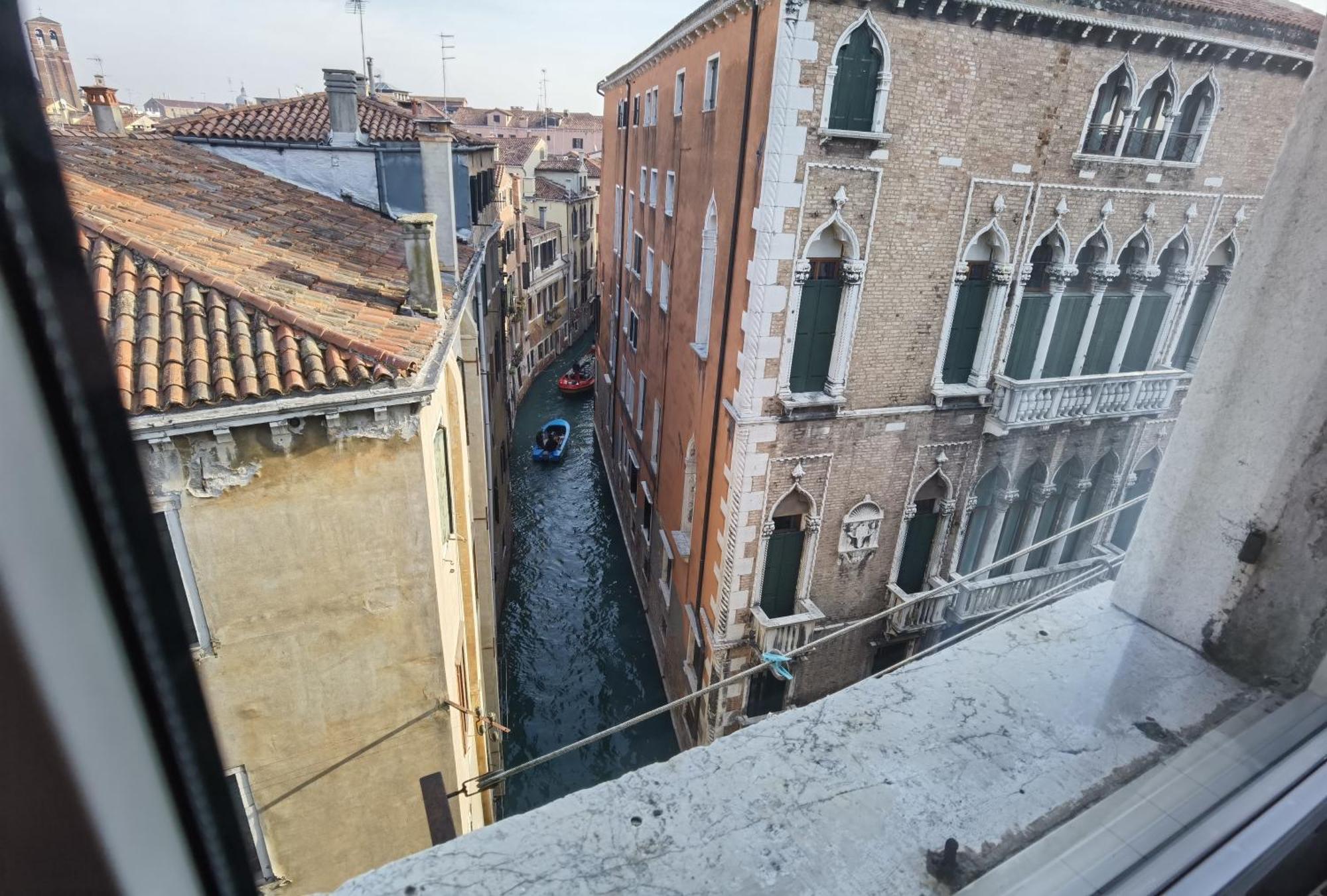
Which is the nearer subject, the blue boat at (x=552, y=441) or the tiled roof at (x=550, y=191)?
the blue boat at (x=552, y=441)

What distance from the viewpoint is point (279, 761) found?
5.65 m

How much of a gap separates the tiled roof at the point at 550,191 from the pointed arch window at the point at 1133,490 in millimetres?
26867

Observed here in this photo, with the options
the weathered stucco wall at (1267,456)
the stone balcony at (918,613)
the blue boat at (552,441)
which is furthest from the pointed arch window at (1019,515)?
the blue boat at (552,441)

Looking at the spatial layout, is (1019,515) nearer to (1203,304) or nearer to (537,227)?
(1203,304)

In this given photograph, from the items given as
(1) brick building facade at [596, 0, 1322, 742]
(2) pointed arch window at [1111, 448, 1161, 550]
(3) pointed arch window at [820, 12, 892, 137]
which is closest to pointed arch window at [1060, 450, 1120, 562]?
(1) brick building facade at [596, 0, 1322, 742]

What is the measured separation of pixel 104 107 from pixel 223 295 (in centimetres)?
968

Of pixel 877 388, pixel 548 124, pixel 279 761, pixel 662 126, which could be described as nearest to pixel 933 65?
pixel 877 388

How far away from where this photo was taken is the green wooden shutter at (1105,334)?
1062 cm

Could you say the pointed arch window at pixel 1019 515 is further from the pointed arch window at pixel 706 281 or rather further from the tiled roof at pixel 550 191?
the tiled roof at pixel 550 191

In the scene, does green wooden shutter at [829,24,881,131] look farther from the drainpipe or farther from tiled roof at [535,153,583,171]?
tiled roof at [535,153,583,171]

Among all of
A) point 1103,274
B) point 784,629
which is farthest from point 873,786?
point 1103,274

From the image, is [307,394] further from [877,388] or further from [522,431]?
[522,431]

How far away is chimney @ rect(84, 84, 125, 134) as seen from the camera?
1116 centimetres

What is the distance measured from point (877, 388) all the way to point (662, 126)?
26.6ft
